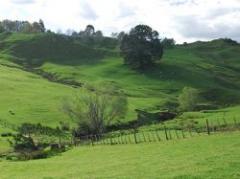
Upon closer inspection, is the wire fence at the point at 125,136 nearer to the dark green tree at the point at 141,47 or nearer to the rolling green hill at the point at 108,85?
the rolling green hill at the point at 108,85

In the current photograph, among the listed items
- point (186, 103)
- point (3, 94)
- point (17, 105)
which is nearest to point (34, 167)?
point (17, 105)

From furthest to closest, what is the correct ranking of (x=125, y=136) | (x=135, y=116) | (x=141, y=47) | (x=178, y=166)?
(x=141, y=47)
(x=135, y=116)
(x=125, y=136)
(x=178, y=166)

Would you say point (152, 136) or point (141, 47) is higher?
point (141, 47)

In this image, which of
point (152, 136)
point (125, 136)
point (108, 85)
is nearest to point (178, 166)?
point (152, 136)

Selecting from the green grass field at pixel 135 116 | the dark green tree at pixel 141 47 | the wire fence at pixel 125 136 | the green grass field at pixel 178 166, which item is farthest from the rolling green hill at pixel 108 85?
the green grass field at pixel 178 166

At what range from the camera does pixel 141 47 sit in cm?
17775

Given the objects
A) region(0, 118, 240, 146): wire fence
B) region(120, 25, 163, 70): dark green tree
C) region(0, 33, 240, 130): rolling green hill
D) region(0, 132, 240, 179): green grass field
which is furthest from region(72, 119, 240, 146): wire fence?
region(120, 25, 163, 70): dark green tree

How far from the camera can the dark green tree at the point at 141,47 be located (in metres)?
179

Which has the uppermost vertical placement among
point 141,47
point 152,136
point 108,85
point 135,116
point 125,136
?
point 141,47

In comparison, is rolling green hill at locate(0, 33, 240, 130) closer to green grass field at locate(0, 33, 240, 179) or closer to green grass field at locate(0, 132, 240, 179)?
green grass field at locate(0, 33, 240, 179)

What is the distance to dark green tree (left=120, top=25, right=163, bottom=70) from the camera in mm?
179250

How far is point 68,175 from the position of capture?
37344mm

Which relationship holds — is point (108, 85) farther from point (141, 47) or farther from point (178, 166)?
point (178, 166)

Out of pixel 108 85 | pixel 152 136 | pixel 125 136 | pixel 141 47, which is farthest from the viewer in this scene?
pixel 141 47
